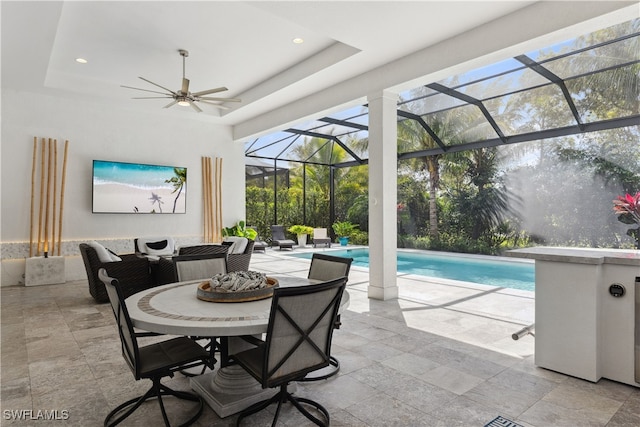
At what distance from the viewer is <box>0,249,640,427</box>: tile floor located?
7.02 ft

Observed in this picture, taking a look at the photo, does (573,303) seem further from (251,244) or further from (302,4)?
(251,244)

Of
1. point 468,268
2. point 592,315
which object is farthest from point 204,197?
point 592,315

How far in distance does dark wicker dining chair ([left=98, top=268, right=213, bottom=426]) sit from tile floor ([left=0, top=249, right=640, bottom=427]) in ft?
0.31

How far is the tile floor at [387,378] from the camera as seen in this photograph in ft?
7.02

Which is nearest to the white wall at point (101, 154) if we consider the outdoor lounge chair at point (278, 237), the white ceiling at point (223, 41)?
the white ceiling at point (223, 41)

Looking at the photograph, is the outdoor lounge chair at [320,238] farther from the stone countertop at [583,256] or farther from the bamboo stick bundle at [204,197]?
the stone countertop at [583,256]

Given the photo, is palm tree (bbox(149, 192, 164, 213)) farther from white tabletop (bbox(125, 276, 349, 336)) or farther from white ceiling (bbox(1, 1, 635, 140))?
white tabletop (bbox(125, 276, 349, 336))

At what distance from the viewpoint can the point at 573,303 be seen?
8.69 feet

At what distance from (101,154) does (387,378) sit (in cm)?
718

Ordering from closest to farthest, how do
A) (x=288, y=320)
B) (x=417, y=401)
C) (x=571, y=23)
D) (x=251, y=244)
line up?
(x=288, y=320) < (x=417, y=401) < (x=571, y=23) < (x=251, y=244)

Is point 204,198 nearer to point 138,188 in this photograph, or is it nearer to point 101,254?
point 138,188

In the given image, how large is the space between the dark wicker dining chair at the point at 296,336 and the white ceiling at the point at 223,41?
2.97 m

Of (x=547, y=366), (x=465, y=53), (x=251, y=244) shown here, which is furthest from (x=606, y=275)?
(x=251, y=244)

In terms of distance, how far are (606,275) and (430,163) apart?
954 cm
